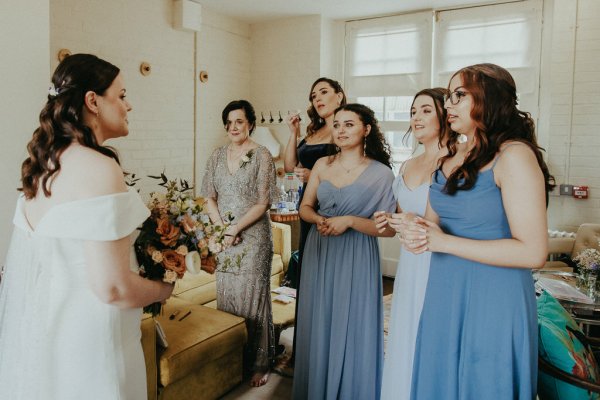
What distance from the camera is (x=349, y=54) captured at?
621 centimetres

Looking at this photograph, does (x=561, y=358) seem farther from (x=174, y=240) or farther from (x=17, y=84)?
(x=17, y=84)

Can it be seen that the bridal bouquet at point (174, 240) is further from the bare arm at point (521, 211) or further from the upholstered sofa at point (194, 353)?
the bare arm at point (521, 211)

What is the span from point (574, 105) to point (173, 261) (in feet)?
15.2

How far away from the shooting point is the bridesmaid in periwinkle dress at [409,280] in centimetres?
223

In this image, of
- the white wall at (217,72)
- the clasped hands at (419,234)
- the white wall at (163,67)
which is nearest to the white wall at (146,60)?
the white wall at (163,67)

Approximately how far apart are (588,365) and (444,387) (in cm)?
62

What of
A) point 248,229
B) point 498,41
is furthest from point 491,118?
point 498,41

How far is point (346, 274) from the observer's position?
2512mm

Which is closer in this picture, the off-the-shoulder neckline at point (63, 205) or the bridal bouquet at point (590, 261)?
the off-the-shoulder neckline at point (63, 205)

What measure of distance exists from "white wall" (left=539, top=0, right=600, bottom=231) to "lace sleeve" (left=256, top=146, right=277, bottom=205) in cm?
331

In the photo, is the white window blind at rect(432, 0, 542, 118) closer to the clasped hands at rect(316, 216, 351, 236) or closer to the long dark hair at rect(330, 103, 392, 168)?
the long dark hair at rect(330, 103, 392, 168)

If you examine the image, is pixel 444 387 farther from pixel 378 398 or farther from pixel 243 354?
pixel 243 354

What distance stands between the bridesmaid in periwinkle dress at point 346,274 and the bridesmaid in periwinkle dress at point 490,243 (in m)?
0.80

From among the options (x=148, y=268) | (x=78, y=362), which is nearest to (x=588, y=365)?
(x=148, y=268)
